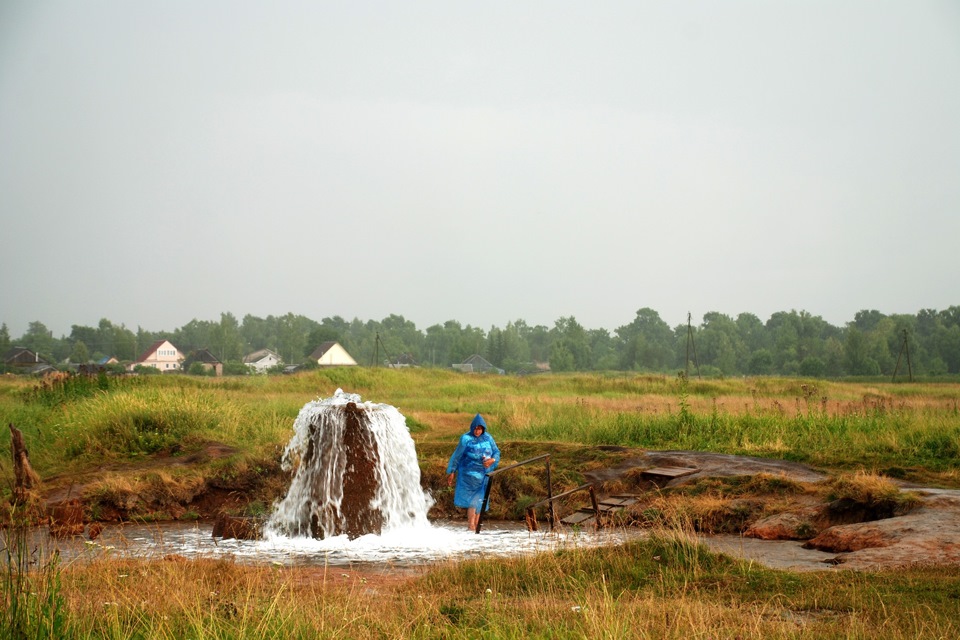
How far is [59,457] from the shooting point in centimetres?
1795

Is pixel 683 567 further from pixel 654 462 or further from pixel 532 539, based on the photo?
pixel 654 462

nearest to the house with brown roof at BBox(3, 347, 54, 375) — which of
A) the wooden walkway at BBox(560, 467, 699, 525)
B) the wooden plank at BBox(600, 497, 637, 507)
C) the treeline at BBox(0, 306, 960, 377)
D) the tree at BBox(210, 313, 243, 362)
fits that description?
the treeline at BBox(0, 306, 960, 377)

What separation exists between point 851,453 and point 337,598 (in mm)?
11948

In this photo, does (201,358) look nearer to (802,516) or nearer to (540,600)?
(802,516)

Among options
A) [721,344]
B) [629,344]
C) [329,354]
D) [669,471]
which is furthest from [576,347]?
[669,471]

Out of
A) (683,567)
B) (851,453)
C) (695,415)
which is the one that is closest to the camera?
(683,567)

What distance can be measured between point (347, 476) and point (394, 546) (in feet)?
5.32

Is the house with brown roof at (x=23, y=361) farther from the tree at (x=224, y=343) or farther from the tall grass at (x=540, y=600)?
the tall grass at (x=540, y=600)

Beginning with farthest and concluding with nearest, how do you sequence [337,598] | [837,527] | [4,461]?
[4,461]
[837,527]
[337,598]

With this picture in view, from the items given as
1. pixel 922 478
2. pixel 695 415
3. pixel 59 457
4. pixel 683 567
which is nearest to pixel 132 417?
pixel 59 457

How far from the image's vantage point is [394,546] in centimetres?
1255

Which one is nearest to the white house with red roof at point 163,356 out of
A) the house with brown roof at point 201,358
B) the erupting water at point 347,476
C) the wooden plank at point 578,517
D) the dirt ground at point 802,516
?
the house with brown roof at point 201,358

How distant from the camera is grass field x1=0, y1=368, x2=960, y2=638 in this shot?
5.94 metres

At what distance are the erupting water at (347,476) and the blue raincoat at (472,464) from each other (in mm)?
917
